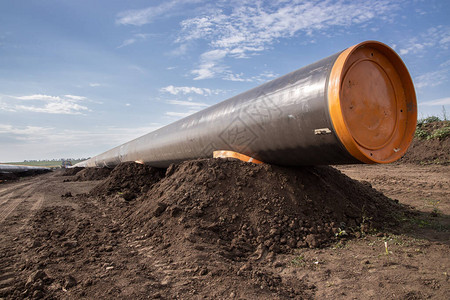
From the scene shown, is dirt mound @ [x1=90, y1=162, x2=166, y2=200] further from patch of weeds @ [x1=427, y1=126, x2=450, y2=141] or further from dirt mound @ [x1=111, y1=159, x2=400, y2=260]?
patch of weeds @ [x1=427, y1=126, x2=450, y2=141]

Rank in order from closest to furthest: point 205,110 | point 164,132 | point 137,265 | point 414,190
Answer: point 137,265
point 205,110
point 414,190
point 164,132

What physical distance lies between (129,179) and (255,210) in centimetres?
595

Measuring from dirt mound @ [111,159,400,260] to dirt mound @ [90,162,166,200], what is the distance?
352cm

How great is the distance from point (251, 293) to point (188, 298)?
0.55 metres

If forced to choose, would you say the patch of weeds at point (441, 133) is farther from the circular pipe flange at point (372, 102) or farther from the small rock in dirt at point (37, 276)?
the small rock in dirt at point (37, 276)

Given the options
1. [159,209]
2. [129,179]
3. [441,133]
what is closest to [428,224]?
[159,209]

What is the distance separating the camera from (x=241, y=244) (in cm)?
325

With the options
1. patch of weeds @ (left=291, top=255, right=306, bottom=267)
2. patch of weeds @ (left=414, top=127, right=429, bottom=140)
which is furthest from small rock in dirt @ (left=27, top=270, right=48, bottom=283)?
patch of weeds @ (left=414, top=127, right=429, bottom=140)

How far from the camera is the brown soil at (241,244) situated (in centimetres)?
240

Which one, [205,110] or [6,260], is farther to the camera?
[205,110]

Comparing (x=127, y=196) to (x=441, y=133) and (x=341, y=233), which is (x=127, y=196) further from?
(x=441, y=133)

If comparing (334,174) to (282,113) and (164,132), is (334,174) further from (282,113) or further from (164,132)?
(164,132)

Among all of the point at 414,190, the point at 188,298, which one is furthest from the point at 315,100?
the point at 414,190

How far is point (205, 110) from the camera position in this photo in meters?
5.93
